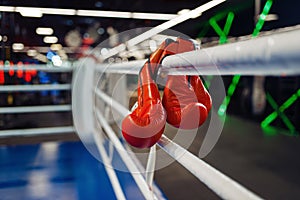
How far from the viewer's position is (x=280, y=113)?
4504 mm

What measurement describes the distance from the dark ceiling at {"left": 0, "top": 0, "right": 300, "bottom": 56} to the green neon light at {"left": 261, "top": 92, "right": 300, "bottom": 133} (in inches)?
39.9

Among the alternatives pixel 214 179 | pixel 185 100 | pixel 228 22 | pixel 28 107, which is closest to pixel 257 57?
pixel 214 179

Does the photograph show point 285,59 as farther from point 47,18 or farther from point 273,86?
point 47,18

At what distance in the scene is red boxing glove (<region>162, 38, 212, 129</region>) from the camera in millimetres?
636

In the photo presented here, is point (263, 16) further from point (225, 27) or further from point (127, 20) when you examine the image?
point (127, 20)

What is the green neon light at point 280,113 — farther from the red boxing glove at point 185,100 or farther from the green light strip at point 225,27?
the red boxing glove at point 185,100

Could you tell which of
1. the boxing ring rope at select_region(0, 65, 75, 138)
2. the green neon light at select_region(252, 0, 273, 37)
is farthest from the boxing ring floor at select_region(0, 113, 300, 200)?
the green neon light at select_region(252, 0, 273, 37)

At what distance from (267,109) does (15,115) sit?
3624 mm

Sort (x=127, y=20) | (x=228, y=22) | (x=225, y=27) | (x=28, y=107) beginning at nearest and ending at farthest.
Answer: (x=28, y=107) → (x=228, y=22) → (x=225, y=27) → (x=127, y=20)

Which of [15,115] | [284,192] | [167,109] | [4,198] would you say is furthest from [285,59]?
[15,115]

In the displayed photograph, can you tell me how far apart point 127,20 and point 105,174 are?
496 centimetres

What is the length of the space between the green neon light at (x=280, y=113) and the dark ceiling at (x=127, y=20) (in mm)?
1013

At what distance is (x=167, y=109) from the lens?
688 millimetres

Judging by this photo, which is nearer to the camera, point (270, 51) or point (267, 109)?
point (270, 51)
